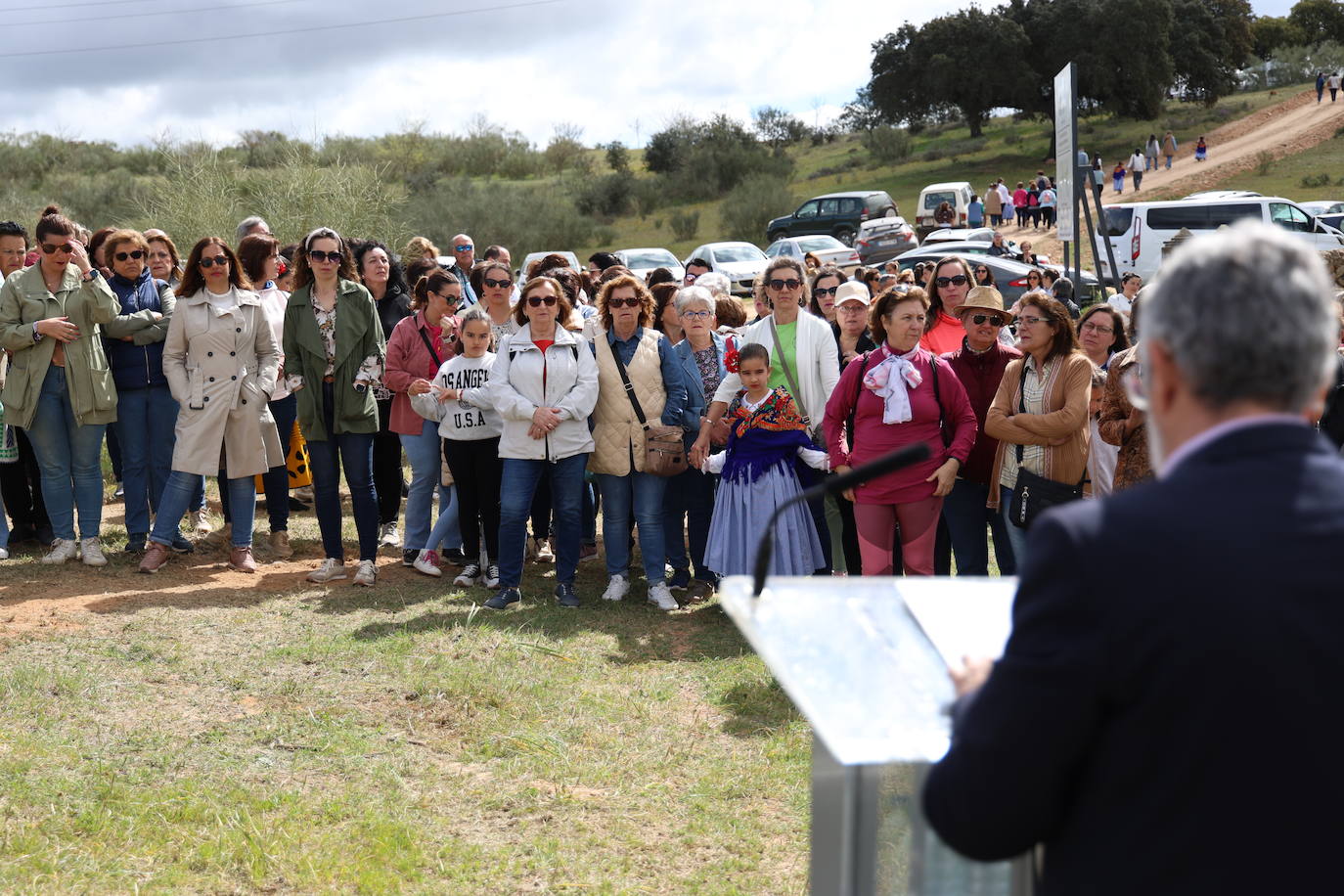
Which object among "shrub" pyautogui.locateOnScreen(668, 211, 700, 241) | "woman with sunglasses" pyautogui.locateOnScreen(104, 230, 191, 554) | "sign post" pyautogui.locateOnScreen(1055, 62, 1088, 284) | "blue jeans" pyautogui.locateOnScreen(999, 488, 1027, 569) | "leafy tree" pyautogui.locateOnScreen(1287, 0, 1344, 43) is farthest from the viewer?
"leafy tree" pyautogui.locateOnScreen(1287, 0, 1344, 43)

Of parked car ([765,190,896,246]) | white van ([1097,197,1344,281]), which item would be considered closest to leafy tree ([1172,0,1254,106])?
parked car ([765,190,896,246])

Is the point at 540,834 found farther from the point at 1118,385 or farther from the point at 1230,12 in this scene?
the point at 1230,12

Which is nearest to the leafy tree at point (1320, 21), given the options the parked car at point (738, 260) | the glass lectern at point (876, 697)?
the parked car at point (738, 260)

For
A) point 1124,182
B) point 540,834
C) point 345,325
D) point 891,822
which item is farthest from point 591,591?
point 1124,182

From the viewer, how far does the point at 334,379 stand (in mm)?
7332

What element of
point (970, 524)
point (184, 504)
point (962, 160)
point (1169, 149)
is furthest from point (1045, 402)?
point (962, 160)

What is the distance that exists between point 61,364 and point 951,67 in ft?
171

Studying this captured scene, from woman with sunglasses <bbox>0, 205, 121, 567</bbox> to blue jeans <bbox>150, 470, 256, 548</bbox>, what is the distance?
16.3 inches

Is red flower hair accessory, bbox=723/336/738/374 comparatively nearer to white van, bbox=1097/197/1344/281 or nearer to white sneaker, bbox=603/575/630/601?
white sneaker, bbox=603/575/630/601

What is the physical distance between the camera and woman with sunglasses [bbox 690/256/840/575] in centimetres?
708

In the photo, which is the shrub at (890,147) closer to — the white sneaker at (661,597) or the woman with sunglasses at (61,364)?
the white sneaker at (661,597)

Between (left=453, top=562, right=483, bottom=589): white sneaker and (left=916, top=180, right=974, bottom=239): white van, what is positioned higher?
(left=916, top=180, right=974, bottom=239): white van

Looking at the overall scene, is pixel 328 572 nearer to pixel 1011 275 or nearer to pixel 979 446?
pixel 979 446

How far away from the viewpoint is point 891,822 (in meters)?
2.17
